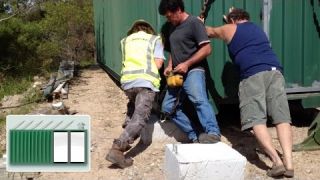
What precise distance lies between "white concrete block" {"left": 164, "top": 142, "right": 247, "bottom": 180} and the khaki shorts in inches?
36.0

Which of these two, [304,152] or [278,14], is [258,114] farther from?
[278,14]

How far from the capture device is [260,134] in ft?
19.8

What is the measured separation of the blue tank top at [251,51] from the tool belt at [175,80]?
2.22 ft

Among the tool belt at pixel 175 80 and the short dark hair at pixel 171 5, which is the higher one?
the short dark hair at pixel 171 5

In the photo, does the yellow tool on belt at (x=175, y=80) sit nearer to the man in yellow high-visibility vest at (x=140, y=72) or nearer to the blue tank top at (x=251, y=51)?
the man in yellow high-visibility vest at (x=140, y=72)

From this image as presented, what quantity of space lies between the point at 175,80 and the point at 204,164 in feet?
5.48

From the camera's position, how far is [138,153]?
265 inches

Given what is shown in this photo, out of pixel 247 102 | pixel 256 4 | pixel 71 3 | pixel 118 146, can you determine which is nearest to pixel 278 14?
pixel 256 4

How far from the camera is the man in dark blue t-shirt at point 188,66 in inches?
256

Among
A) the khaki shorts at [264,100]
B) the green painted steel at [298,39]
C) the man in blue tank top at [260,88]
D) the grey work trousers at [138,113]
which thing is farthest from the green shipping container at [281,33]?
the khaki shorts at [264,100]

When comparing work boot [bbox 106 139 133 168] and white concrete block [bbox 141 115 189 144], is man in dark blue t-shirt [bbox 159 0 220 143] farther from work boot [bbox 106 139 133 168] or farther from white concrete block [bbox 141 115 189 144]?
work boot [bbox 106 139 133 168]

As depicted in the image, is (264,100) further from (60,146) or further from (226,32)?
(60,146)

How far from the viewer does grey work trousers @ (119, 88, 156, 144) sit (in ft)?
20.7

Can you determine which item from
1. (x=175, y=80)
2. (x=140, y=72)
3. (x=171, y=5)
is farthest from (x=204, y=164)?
(x=171, y=5)
